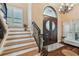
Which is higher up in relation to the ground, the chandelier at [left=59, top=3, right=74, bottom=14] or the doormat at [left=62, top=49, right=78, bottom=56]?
the chandelier at [left=59, top=3, right=74, bottom=14]

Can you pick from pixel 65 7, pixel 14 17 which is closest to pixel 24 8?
pixel 14 17

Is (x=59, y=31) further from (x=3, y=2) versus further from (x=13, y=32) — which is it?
(x=3, y=2)

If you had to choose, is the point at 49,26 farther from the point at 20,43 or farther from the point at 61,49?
the point at 20,43

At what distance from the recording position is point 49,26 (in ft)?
6.63

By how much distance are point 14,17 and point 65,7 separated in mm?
790

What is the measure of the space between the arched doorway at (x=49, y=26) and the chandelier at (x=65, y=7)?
122mm

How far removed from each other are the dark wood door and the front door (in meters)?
0.37

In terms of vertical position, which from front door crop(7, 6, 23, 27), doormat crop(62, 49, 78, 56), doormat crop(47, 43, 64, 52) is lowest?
doormat crop(62, 49, 78, 56)

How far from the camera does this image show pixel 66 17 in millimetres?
2000

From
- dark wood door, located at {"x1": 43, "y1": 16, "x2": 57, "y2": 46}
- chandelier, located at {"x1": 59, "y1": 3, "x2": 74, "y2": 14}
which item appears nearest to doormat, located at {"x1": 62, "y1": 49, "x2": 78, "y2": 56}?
dark wood door, located at {"x1": 43, "y1": 16, "x2": 57, "y2": 46}

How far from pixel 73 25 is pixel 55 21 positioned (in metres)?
0.28

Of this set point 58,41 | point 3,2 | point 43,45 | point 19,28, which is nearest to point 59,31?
point 58,41

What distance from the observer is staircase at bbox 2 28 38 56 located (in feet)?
6.40

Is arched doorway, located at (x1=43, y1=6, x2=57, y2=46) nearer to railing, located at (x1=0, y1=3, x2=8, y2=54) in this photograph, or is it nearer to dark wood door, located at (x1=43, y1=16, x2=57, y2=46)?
dark wood door, located at (x1=43, y1=16, x2=57, y2=46)
